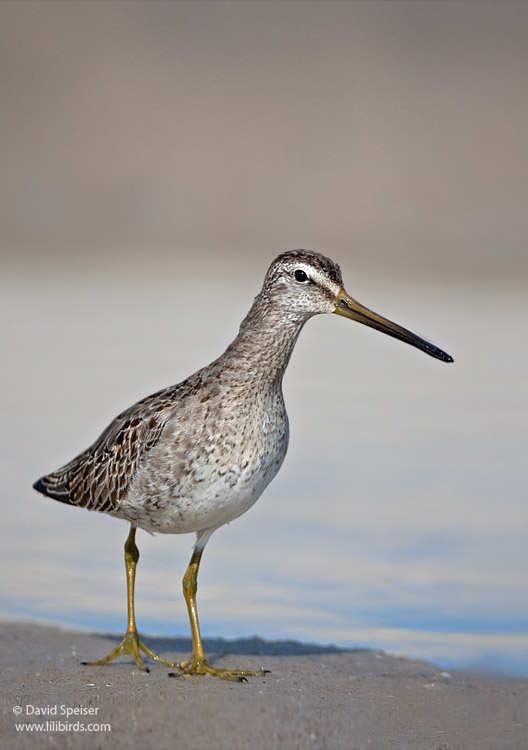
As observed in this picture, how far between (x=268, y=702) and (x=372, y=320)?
1.61 metres

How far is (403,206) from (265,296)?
1360 cm

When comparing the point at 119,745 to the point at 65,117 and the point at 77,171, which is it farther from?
the point at 65,117

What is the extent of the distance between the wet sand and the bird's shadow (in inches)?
0.8

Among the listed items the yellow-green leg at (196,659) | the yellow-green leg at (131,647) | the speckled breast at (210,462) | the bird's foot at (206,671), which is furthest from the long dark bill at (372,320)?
the bird's foot at (206,671)

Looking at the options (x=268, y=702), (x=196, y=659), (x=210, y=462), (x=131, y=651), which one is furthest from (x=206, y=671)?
(x=210, y=462)

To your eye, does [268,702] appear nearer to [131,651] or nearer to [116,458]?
[131,651]

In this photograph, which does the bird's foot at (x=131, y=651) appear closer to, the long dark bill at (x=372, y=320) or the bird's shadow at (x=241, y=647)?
the bird's shadow at (x=241, y=647)

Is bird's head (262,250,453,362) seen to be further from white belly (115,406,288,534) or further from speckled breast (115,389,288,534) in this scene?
white belly (115,406,288,534)

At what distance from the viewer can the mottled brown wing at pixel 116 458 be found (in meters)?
5.59

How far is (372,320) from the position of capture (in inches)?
223

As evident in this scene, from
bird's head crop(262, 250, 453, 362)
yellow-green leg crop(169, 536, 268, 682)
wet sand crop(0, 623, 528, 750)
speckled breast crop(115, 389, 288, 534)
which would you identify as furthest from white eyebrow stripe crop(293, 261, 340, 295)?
wet sand crop(0, 623, 528, 750)

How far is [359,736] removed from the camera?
16.2ft

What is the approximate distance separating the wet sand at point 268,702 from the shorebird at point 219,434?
0.28 metres

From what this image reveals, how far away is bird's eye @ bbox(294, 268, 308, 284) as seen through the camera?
554 cm
